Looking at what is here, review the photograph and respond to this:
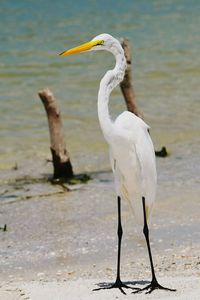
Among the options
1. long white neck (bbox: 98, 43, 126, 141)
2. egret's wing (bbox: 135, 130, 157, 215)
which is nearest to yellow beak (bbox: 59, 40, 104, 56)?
long white neck (bbox: 98, 43, 126, 141)

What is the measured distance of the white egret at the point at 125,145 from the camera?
5.38 meters

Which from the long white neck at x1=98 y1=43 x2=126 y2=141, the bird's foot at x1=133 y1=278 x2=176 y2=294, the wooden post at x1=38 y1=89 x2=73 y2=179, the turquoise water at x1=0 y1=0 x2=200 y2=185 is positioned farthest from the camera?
the turquoise water at x1=0 y1=0 x2=200 y2=185

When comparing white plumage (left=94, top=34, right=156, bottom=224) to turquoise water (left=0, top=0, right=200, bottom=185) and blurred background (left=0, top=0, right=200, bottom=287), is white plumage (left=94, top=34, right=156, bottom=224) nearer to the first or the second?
blurred background (left=0, top=0, right=200, bottom=287)

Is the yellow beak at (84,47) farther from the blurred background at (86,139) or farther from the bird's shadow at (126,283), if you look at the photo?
the blurred background at (86,139)

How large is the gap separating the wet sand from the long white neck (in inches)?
44.4

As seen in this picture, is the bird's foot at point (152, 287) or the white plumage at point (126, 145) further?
the bird's foot at point (152, 287)

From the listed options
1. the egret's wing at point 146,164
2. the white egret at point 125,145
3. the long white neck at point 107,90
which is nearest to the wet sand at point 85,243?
the white egret at point 125,145

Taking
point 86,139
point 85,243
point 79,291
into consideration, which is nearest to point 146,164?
point 79,291

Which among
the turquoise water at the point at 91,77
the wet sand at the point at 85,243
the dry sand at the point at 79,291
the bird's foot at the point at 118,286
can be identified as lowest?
the turquoise water at the point at 91,77

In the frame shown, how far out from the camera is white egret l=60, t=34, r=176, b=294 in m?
5.38

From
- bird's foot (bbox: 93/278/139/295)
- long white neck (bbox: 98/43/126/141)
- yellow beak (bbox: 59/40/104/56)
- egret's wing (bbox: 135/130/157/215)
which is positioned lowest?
bird's foot (bbox: 93/278/139/295)

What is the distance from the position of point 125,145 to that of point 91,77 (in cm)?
1127

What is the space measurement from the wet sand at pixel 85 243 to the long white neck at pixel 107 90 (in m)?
1.13

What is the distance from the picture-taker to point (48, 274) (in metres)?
6.46
